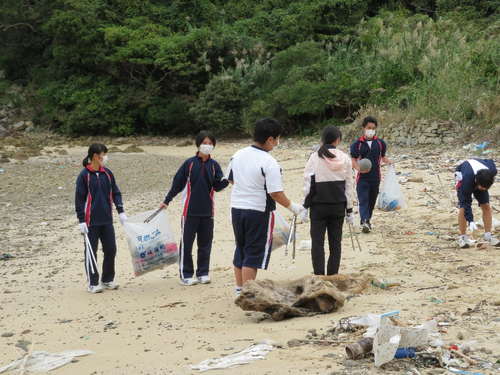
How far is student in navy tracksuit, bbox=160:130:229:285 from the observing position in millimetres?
6492

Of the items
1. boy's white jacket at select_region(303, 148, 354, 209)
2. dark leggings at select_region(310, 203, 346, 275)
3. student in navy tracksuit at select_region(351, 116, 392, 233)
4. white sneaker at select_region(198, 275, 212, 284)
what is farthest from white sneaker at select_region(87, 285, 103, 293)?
Result: student in navy tracksuit at select_region(351, 116, 392, 233)

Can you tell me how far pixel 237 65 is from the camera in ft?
92.3

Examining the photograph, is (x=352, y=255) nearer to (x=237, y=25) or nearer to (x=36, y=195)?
(x=36, y=195)

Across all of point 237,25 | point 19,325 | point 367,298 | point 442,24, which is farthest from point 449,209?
point 237,25

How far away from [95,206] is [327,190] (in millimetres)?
2539

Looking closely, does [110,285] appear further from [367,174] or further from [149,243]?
[367,174]

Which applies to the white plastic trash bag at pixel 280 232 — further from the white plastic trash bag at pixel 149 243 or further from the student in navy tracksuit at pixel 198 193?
the white plastic trash bag at pixel 149 243

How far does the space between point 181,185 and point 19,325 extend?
210 cm

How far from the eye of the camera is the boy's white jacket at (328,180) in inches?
217

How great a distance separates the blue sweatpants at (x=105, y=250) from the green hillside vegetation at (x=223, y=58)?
558 inches

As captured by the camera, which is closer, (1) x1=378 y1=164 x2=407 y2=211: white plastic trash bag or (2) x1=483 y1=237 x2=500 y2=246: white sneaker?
(2) x1=483 y1=237 x2=500 y2=246: white sneaker

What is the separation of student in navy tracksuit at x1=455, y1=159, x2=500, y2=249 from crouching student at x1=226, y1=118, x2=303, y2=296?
2.19 metres

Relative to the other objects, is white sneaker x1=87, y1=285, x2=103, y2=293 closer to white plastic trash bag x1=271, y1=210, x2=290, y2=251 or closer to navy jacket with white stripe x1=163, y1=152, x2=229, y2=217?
navy jacket with white stripe x1=163, y1=152, x2=229, y2=217

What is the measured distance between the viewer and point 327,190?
18.1ft
